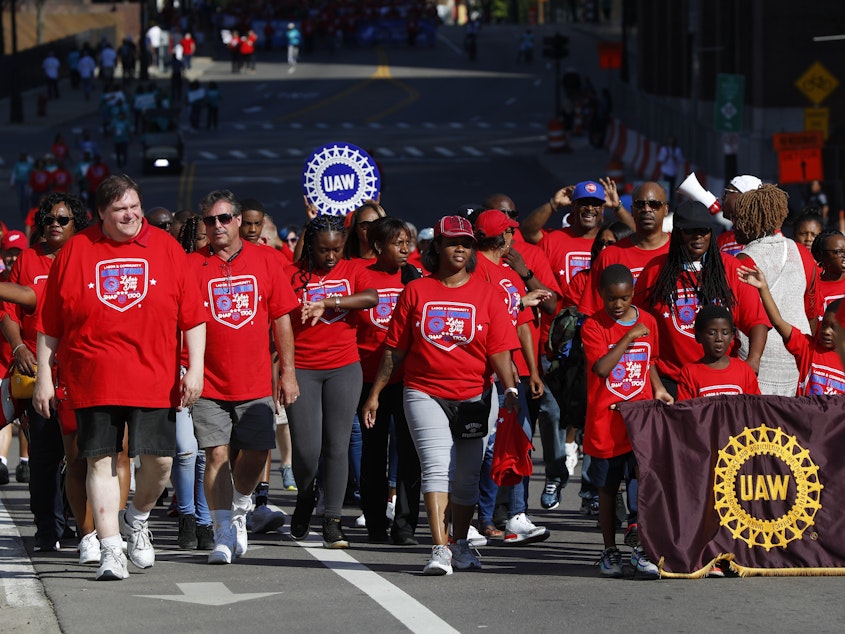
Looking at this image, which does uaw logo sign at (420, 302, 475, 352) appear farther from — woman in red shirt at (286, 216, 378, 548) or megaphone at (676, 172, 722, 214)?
megaphone at (676, 172, 722, 214)

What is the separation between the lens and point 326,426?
453 inches

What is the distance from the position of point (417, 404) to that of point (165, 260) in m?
1.58

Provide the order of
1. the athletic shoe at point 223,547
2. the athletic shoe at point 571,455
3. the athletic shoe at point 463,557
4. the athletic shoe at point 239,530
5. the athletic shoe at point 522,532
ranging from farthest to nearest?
the athletic shoe at point 571,455, the athletic shoe at point 522,532, the athletic shoe at point 239,530, the athletic shoe at point 223,547, the athletic shoe at point 463,557

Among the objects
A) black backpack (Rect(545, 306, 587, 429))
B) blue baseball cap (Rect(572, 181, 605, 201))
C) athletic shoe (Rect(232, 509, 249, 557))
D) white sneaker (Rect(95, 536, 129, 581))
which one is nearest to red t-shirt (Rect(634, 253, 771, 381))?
black backpack (Rect(545, 306, 587, 429))

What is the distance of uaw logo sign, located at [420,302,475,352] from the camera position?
1034 centimetres

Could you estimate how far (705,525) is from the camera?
9945 millimetres

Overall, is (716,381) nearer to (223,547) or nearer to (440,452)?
(440,452)

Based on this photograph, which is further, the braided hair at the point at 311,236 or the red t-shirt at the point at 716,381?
the braided hair at the point at 311,236

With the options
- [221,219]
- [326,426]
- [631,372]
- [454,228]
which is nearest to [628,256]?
[631,372]

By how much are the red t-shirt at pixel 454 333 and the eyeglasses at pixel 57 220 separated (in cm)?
218

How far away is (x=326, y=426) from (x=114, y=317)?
81.1 inches

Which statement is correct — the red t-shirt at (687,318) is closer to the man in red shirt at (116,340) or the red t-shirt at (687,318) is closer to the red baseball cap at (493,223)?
the red baseball cap at (493,223)

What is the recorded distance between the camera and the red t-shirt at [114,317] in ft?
32.3

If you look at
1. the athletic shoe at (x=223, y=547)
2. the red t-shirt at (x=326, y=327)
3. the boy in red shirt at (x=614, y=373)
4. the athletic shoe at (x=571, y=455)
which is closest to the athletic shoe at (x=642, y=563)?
the boy in red shirt at (x=614, y=373)
